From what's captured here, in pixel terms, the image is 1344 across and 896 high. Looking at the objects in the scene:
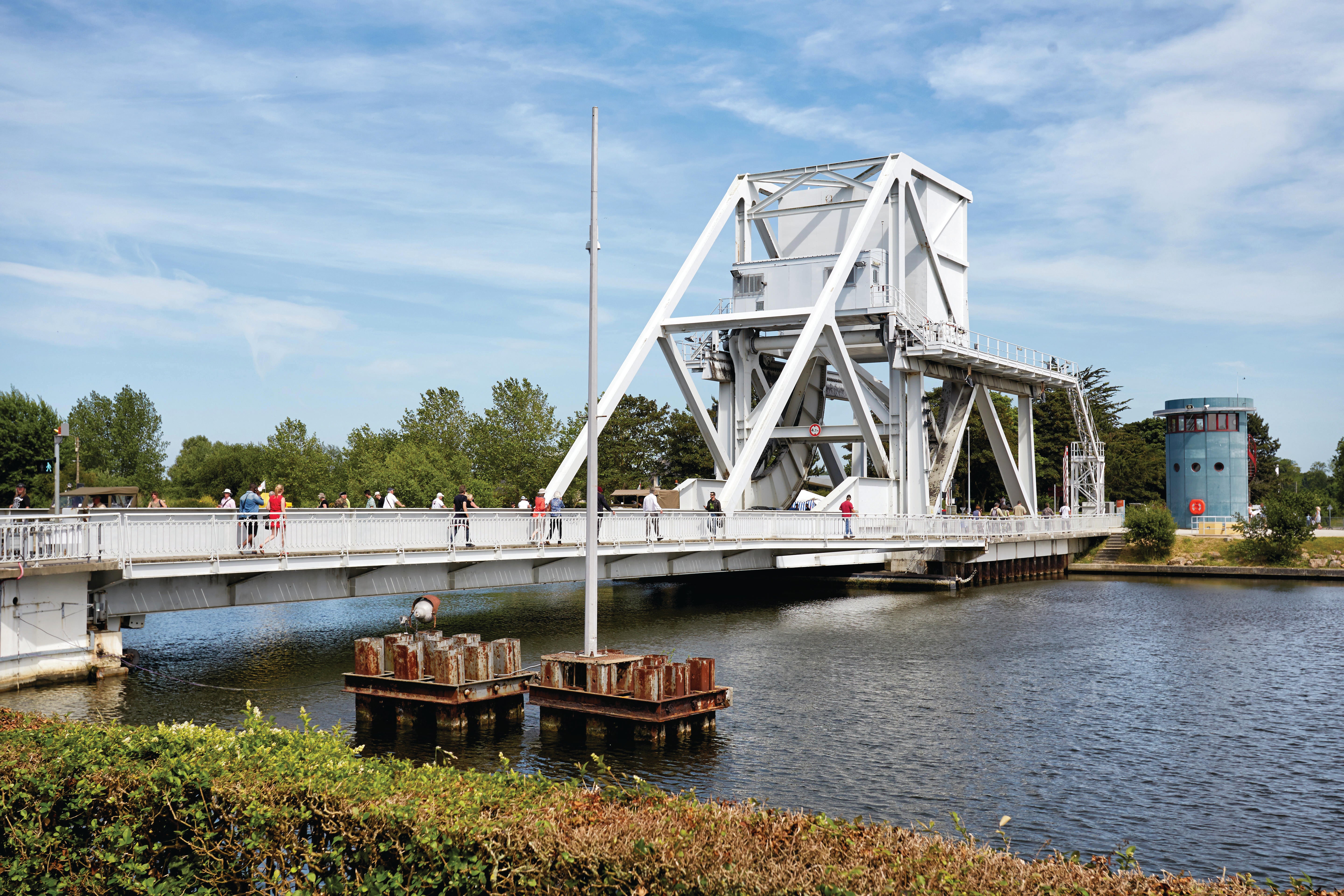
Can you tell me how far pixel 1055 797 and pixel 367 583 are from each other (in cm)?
1482

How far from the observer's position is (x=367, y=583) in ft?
74.5

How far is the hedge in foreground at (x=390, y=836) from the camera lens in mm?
5668

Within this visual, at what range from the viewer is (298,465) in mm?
80875

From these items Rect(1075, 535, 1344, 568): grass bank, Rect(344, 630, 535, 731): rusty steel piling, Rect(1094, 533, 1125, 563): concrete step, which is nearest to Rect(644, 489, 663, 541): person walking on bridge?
Rect(344, 630, 535, 731): rusty steel piling

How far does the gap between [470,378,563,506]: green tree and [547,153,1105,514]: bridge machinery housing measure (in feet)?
102

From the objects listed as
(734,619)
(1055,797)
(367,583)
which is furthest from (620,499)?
(1055,797)

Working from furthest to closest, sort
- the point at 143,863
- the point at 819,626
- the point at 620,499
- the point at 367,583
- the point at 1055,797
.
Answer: the point at 620,499
the point at 819,626
the point at 367,583
the point at 1055,797
the point at 143,863

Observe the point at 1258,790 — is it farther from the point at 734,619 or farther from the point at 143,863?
the point at 734,619

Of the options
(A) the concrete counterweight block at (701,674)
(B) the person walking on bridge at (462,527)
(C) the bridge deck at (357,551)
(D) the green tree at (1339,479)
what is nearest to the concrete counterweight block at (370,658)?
(C) the bridge deck at (357,551)

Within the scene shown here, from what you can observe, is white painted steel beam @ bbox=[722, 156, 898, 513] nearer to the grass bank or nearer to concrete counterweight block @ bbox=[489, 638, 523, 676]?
concrete counterweight block @ bbox=[489, 638, 523, 676]

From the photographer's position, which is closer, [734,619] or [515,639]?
[515,639]

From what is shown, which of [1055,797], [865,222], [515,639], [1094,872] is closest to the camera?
[1094,872]

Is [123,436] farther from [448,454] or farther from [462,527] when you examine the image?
[462,527]

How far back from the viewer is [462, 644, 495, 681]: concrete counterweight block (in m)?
16.8
